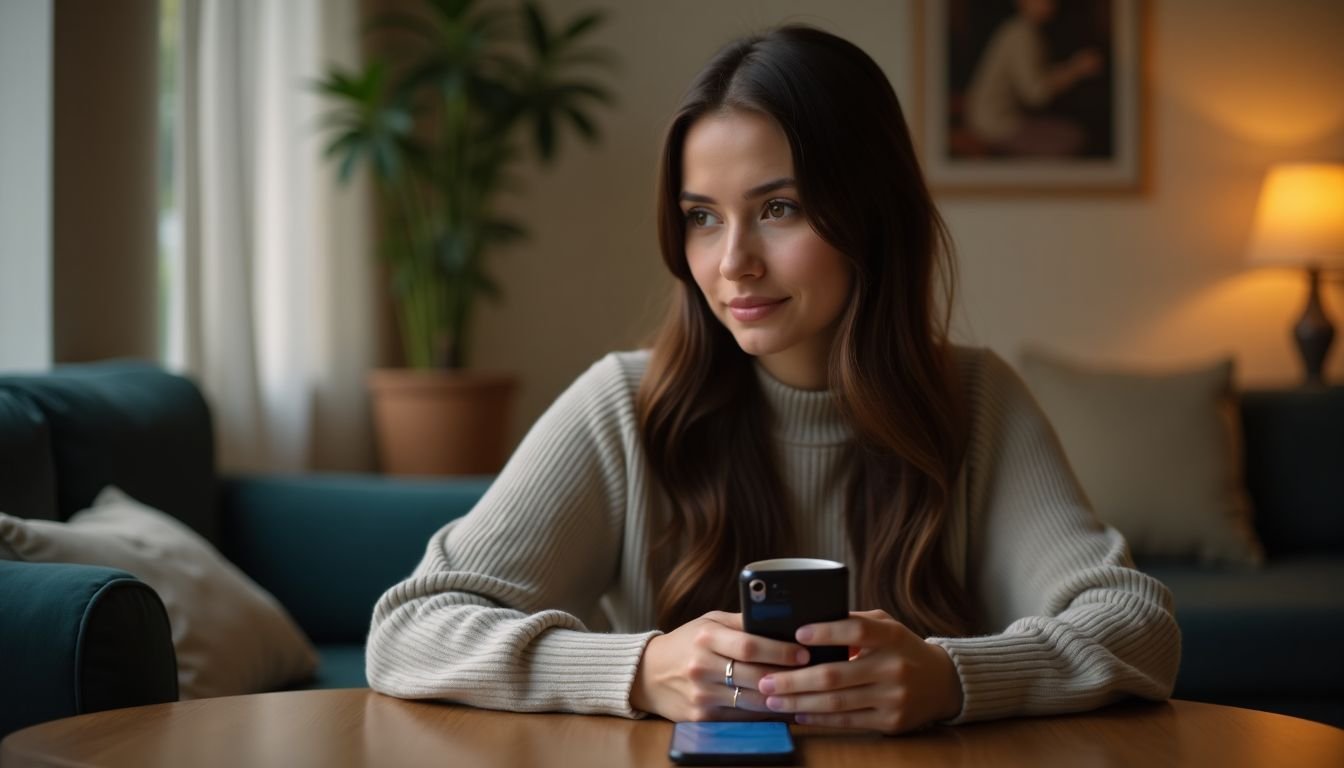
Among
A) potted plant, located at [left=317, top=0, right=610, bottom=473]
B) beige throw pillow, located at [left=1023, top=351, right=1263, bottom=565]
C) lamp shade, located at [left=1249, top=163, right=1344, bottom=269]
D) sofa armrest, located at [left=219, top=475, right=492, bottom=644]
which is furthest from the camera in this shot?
lamp shade, located at [left=1249, top=163, right=1344, bottom=269]

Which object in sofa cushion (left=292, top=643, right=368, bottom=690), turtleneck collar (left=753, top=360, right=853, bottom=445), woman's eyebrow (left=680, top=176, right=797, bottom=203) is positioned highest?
woman's eyebrow (left=680, top=176, right=797, bottom=203)

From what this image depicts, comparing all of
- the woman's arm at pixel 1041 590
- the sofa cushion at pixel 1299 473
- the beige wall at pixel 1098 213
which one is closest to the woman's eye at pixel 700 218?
the woman's arm at pixel 1041 590

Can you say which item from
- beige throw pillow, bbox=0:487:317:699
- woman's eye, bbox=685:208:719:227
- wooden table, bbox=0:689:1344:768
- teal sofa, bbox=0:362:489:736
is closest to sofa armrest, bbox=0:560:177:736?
teal sofa, bbox=0:362:489:736

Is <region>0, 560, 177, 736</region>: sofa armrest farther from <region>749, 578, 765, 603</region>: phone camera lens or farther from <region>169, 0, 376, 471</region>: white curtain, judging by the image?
<region>169, 0, 376, 471</region>: white curtain

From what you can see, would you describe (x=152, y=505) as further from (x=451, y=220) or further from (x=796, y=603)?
(x=451, y=220)

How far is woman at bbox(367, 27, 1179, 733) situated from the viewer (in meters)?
1.34

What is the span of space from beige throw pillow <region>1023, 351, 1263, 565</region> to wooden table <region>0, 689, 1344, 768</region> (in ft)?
7.15

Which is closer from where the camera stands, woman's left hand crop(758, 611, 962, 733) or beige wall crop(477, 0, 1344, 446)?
woman's left hand crop(758, 611, 962, 733)

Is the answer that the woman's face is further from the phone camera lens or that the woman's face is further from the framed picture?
the framed picture

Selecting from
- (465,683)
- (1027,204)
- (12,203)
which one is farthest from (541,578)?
(1027,204)

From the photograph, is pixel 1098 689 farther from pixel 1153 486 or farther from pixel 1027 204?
pixel 1027 204

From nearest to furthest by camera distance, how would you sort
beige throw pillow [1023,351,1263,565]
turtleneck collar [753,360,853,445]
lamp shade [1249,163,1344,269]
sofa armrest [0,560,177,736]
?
1. sofa armrest [0,560,177,736]
2. turtleneck collar [753,360,853,445]
3. beige throw pillow [1023,351,1263,565]
4. lamp shade [1249,163,1344,269]

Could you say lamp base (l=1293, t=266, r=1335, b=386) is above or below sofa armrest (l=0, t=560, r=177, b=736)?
above

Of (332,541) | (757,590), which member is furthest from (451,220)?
(757,590)
